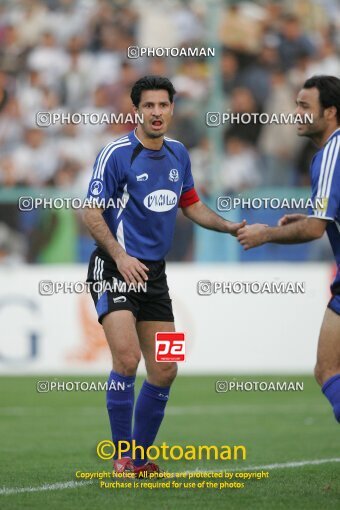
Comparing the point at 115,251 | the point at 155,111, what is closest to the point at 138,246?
the point at 115,251

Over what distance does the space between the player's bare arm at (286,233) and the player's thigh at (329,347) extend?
48 centimetres

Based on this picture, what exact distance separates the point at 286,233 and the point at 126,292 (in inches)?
47.9

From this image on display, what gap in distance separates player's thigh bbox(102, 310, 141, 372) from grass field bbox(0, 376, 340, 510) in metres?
0.80

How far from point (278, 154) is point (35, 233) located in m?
3.83

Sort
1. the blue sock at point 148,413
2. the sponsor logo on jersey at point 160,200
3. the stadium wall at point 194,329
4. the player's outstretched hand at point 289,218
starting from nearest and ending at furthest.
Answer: the player's outstretched hand at point 289,218, the sponsor logo on jersey at point 160,200, the blue sock at point 148,413, the stadium wall at point 194,329

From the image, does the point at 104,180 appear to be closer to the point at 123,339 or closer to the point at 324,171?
Answer: the point at 123,339

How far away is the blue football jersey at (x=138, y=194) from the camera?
7012 mm

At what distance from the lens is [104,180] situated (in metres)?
6.94

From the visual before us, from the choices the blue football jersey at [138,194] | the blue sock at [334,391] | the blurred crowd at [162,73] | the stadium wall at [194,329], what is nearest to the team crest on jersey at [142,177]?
the blue football jersey at [138,194]

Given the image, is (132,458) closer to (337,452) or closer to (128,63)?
(337,452)

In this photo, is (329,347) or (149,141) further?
(149,141)

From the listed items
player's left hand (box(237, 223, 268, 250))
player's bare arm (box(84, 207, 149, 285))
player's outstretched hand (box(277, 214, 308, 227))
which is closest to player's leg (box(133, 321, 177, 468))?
player's bare arm (box(84, 207, 149, 285))

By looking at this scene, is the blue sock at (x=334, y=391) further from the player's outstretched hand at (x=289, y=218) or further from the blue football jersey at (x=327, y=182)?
the player's outstretched hand at (x=289, y=218)

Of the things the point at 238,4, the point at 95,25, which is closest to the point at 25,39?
the point at 95,25
